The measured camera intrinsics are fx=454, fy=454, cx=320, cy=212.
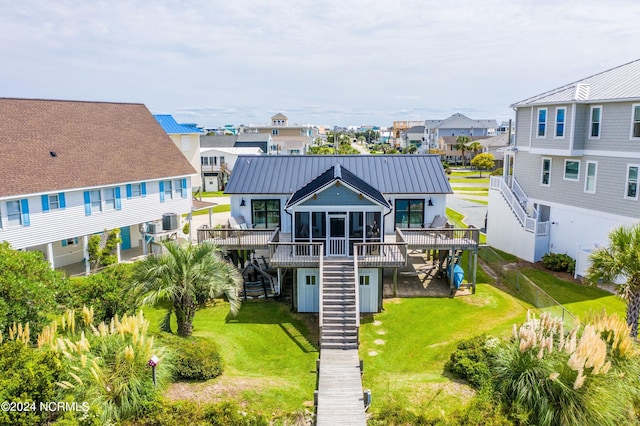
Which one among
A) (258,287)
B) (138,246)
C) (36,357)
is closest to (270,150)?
(138,246)

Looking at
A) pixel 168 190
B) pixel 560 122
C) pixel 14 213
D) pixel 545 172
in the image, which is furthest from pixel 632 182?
pixel 14 213

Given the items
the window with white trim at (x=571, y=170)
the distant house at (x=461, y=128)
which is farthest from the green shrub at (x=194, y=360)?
the distant house at (x=461, y=128)

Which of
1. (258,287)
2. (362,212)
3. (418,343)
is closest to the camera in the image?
(418,343)

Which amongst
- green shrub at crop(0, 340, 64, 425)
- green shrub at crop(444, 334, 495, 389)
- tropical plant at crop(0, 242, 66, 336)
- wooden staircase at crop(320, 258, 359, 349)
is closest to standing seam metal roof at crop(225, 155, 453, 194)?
wooden staircase at crop(320, 258, 359, 349)

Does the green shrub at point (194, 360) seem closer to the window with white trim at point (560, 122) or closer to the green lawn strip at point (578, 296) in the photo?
the green lawn strip at point (578, 296)

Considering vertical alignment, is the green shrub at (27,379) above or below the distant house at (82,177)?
below

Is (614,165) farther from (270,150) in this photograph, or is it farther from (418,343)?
(270,150)
